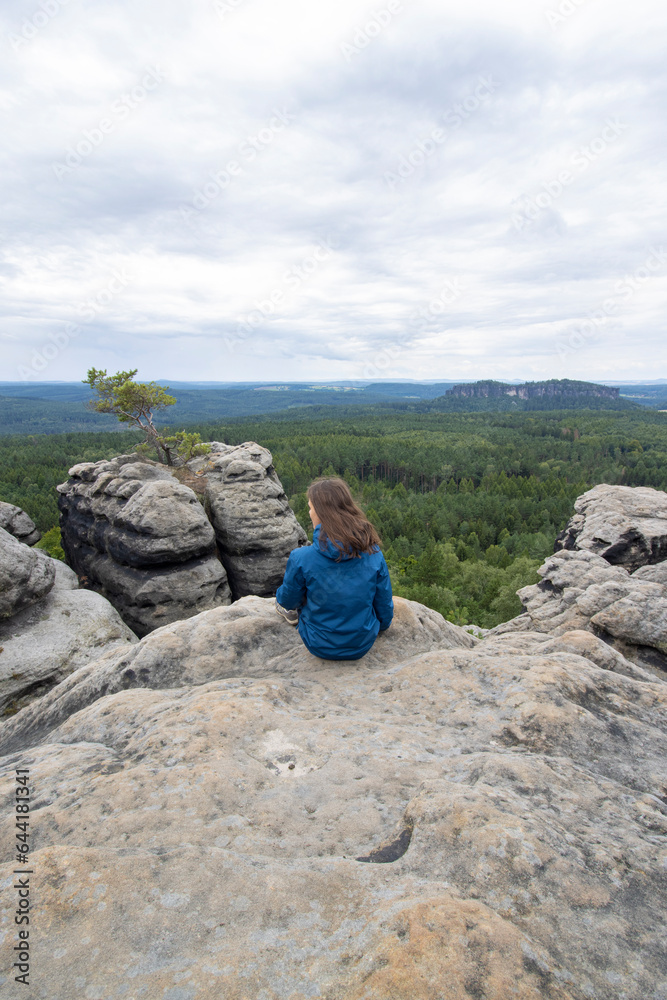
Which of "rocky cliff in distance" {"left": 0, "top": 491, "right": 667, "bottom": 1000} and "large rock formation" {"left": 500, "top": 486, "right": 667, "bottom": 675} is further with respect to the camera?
"large rock formation" {"left": 500, "top": 486, "right": 667, "bottom": 675}

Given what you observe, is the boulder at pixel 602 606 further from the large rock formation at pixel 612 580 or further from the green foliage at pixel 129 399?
the green foliage at pixel 129 399

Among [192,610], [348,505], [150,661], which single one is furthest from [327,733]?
[192,610]

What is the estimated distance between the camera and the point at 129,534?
57.9 ft

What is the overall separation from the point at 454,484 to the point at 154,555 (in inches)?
3259

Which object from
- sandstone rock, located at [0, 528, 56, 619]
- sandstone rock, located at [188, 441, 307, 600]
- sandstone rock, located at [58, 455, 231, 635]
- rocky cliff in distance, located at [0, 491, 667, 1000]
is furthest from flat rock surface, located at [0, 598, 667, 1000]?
sandstone rock, located at [188, 441, 307, 600]

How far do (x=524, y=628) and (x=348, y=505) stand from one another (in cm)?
919

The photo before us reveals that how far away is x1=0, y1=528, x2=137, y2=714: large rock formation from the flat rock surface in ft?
25.8

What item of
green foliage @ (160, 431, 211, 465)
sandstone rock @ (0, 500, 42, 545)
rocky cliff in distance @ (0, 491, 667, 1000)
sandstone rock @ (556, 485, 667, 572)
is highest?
green foliage @ (160, 431, 211, 465)

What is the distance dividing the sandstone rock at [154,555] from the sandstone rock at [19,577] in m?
3.48

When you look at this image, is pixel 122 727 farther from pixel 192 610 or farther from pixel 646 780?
pixel 192 610

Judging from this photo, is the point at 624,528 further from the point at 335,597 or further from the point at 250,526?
the point at 250,526

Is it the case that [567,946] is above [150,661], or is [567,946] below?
above

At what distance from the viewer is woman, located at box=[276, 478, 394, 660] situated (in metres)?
5.86

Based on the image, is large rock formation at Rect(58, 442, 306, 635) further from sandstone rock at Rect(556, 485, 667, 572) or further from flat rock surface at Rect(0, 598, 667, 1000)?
sandstone rock at Rect(556, 485, 667, 572)
